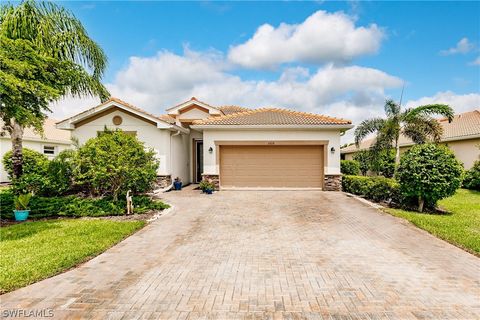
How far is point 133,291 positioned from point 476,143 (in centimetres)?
2092

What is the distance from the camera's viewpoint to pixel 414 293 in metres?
3.83

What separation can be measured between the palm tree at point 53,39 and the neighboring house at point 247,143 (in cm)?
246

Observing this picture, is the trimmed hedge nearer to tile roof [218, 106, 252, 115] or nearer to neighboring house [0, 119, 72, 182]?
neighboring house [0, 119, 72, 182]

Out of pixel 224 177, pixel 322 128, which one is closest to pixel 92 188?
pixel 224 177

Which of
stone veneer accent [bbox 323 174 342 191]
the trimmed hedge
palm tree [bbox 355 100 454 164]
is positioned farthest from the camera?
stone veneer accent [bbox 323 174 342 191]

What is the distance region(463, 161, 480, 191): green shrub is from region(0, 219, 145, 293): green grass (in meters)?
18.1

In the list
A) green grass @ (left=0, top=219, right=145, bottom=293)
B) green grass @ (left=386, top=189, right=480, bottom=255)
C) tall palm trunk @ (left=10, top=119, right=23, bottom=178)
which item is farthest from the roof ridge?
green grass @ (left=0, top=219, right=145, bottom=293)

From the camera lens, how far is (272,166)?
15.2 m

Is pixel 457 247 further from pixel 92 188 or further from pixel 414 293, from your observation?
pixel 92 188

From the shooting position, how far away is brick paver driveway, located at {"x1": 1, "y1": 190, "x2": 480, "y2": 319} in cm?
343

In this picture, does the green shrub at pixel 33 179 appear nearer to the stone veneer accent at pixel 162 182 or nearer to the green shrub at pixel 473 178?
the stone veneer accent at pixel 162 182

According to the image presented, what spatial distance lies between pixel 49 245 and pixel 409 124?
53.9ft

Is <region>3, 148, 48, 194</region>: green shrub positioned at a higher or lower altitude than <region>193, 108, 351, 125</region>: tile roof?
lower

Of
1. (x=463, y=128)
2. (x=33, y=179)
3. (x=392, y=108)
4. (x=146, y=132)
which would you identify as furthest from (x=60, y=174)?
(x=463, y=128)
